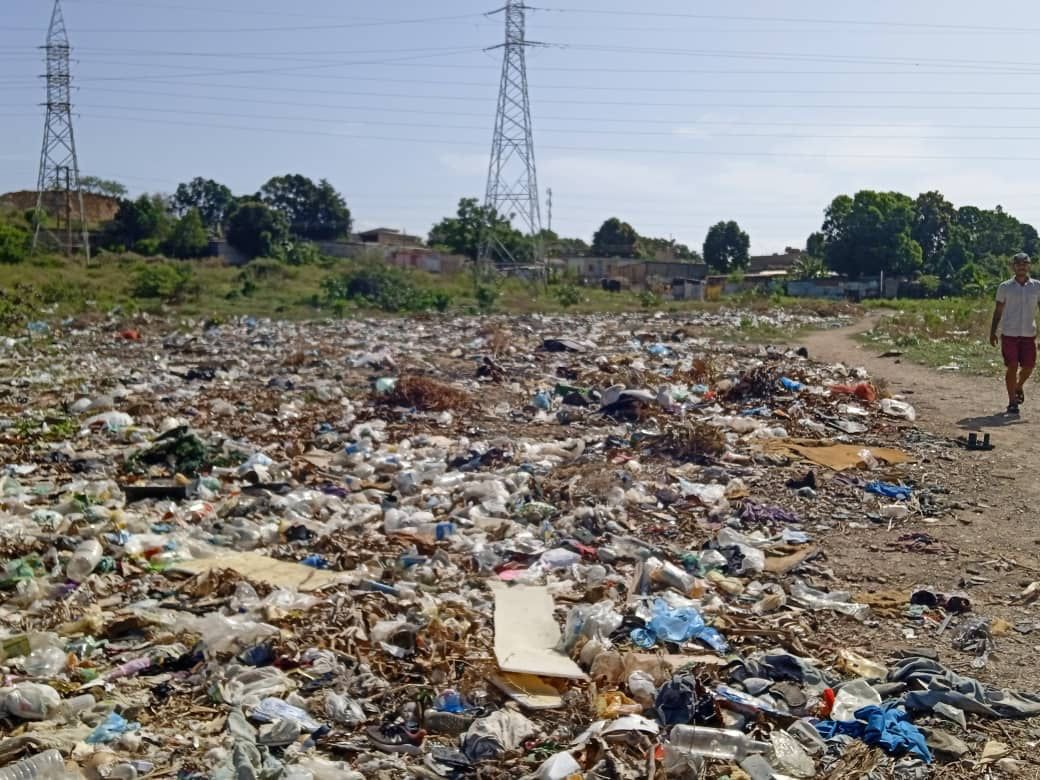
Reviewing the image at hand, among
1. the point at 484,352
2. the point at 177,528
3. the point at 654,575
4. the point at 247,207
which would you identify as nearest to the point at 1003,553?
the point at 654,575

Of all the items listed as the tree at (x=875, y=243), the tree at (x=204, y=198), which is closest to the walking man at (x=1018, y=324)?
the tree at (x=875, y=243)

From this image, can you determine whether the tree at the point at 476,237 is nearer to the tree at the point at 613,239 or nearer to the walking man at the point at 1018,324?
the tree at the point at 613,239

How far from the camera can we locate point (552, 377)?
1209 cm

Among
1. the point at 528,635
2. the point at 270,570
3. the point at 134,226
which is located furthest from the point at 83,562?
the point at 134,226

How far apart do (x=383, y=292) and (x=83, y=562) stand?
21.5m

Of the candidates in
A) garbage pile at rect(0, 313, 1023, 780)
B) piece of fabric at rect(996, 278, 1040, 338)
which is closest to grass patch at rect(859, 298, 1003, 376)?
piece of fabric at rect(996, 278, 1040, 338)

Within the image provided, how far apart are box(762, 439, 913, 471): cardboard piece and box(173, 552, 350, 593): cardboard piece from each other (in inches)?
150

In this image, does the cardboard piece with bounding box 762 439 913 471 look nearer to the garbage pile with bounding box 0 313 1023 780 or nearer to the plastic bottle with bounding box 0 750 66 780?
the garbage pile with bounding box 0 313 1023 780

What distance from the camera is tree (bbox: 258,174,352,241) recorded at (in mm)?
52375

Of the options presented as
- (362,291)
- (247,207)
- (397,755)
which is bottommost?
(397,755)

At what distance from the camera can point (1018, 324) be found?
8.40 m

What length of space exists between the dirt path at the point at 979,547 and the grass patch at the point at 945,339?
3752 millimetres

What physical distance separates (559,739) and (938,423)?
6.44m

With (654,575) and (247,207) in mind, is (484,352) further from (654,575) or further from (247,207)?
(247,207)
